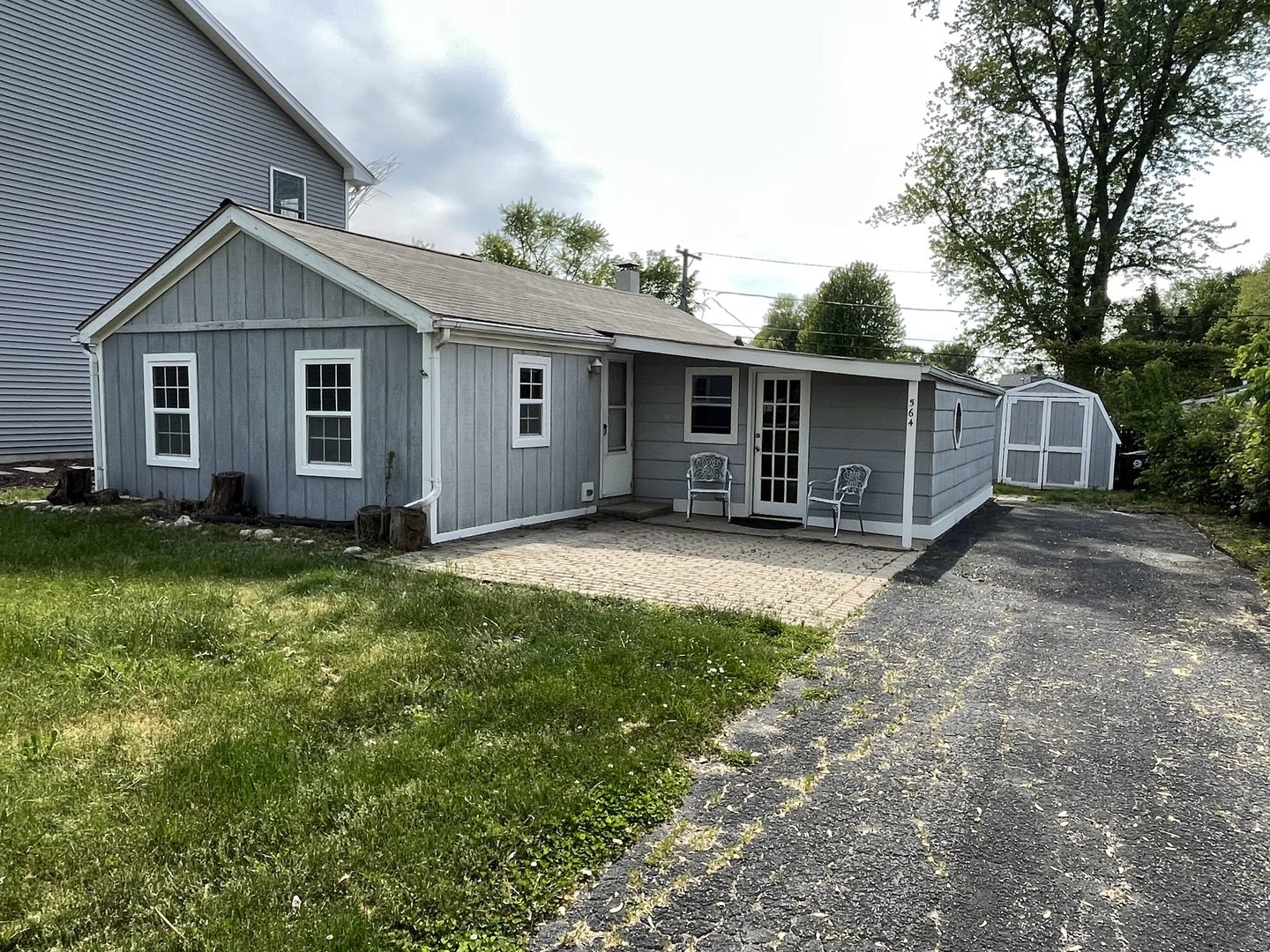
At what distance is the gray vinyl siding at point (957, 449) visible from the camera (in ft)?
34.7

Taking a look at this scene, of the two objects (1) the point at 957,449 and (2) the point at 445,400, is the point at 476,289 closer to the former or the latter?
(2) the point at 445,400

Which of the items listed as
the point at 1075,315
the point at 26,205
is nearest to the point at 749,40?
the point at 26,205

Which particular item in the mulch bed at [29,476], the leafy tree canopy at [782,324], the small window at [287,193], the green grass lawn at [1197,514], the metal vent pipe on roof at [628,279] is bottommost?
the green grass lawn at [1197,514]

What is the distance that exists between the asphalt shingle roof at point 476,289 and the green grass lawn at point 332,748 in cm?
399

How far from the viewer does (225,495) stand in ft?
32.9

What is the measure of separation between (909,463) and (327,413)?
22.5ft

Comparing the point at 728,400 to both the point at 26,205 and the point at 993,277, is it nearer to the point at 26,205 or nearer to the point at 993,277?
the point at 26,205

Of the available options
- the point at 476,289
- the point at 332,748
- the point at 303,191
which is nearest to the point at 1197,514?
the point at 476,289

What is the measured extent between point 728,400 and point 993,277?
59.7 ft

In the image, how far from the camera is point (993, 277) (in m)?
26.2

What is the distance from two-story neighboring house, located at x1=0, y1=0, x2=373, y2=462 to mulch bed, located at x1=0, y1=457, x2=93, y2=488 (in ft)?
0.79

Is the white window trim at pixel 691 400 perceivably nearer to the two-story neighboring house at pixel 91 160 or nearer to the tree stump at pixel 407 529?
the tree stump at pixel 407 529

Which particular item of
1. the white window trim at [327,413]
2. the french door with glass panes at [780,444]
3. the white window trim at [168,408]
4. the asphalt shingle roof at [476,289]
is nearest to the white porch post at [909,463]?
the french door with glass panes at [780,444]

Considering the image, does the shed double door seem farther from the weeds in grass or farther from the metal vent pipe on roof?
the weeds in grass
